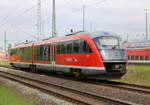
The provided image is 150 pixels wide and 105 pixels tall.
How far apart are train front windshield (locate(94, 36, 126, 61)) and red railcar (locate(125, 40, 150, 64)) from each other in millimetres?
22773

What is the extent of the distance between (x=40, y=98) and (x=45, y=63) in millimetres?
9468

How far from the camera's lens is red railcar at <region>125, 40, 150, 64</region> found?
35281 millimetres

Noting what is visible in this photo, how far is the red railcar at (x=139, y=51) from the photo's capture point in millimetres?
35281

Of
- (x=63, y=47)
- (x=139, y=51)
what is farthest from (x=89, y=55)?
(x=139, y=51)

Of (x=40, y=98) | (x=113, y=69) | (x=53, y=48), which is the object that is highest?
(x=53, y=48)

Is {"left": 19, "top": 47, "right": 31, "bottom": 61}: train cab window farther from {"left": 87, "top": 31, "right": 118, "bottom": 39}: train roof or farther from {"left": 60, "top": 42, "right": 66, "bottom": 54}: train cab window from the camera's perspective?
{"left": 87, "top": 31, "right": 118, "bottom": 39}: train roof

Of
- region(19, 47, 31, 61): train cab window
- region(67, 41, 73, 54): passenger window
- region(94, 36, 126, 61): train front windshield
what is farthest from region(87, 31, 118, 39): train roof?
region(19, 47, 31, 61): train cab window

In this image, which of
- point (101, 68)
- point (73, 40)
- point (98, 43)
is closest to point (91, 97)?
point (101, 68)

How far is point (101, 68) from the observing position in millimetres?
12289

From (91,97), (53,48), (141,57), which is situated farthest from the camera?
(141,57)

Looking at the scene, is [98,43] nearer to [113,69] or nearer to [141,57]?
[113,69]

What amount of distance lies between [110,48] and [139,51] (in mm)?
25075

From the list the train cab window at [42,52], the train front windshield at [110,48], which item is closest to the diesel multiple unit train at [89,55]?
the train front windshield at [110,48]

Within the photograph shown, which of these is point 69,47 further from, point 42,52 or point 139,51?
point 139,51
